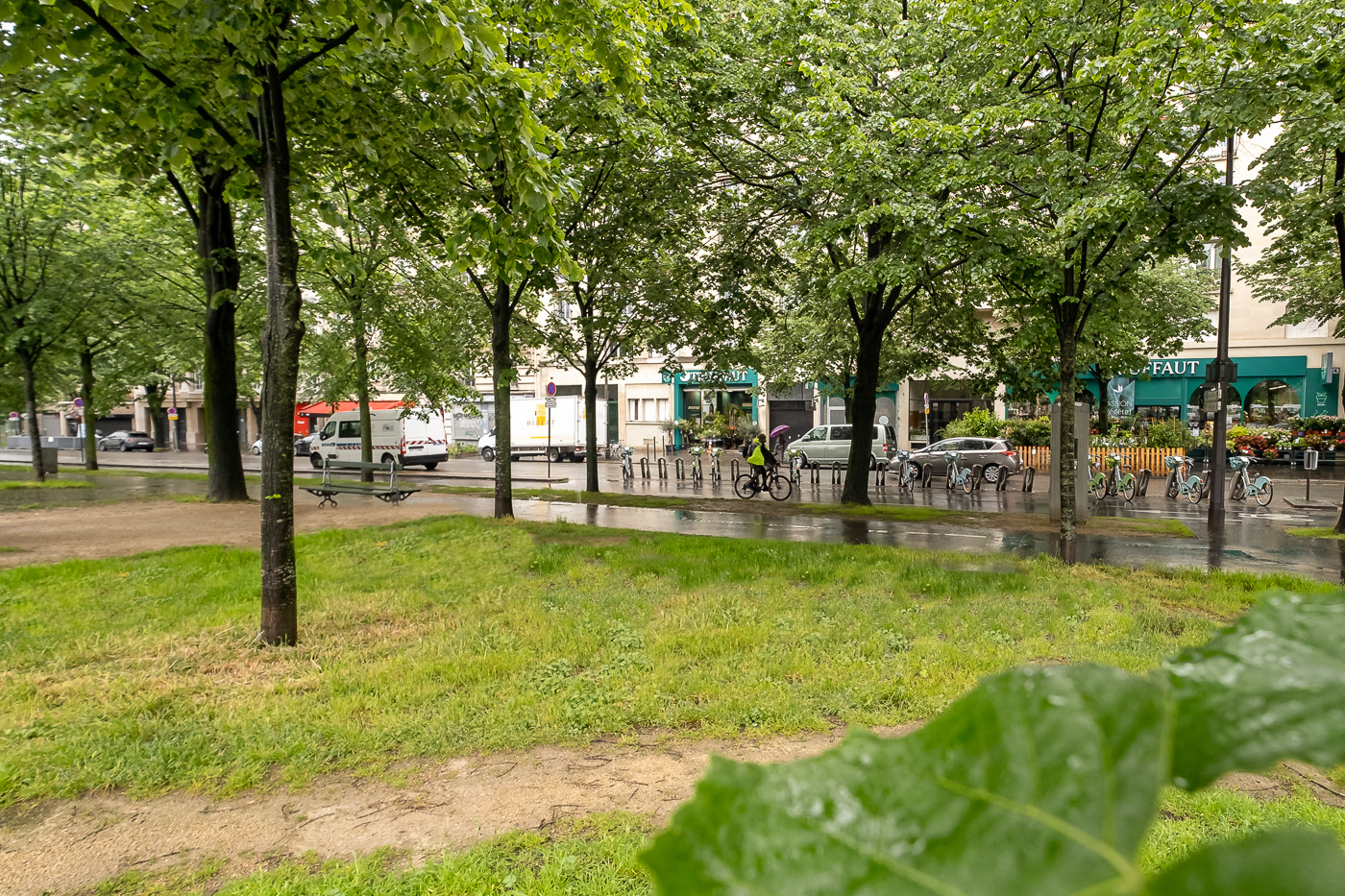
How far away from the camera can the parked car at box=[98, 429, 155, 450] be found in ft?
173

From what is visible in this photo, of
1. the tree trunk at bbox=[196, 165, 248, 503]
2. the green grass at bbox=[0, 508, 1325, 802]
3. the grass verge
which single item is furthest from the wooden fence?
the tree trunk at bbox=[196, 165, 248, 503]

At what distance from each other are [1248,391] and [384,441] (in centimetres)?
4138

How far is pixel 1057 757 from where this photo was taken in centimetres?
34

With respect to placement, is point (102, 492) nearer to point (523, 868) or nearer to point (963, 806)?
point (523, 868)

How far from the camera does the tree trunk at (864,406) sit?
16.7m

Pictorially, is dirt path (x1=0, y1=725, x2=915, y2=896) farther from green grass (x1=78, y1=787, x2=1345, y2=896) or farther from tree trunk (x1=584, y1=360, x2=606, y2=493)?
tree trunk (x1=584, y1=360, x2=606, y2=493)

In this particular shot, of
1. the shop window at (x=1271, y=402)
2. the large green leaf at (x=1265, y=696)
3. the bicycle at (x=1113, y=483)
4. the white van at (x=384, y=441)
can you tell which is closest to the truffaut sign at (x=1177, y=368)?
the shop window at (x=1271, y=402)

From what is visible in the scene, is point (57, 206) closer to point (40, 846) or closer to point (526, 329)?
point (526, 329)

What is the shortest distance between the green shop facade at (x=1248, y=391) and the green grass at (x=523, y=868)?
35.4 metres

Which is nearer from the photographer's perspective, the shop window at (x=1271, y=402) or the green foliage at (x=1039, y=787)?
the green foliage at (x=1039, y=787)

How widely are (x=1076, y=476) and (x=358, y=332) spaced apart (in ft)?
59.3

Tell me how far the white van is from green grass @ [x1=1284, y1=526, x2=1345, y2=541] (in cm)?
2795

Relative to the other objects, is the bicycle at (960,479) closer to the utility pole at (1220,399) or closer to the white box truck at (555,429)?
the utility pole at (1220,399)

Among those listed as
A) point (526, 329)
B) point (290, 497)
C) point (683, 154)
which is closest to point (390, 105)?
point (290, 497)
